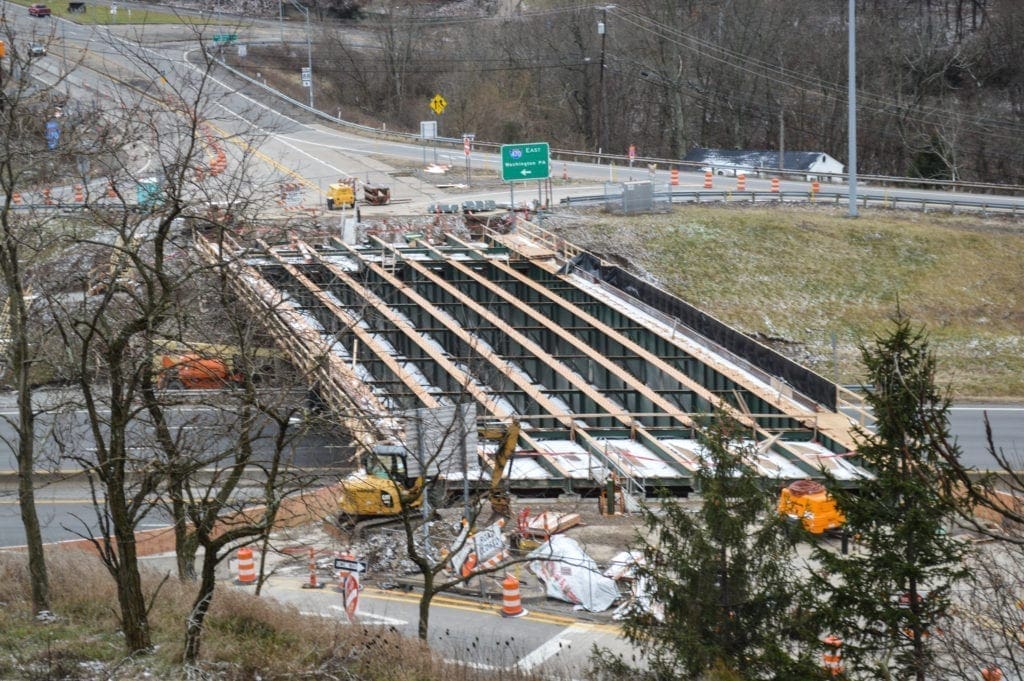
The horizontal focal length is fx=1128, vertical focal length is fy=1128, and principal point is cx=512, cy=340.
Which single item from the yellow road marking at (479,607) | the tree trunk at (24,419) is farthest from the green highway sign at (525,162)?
the tree trunk at (24,419)

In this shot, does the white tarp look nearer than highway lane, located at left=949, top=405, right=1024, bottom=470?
Yes

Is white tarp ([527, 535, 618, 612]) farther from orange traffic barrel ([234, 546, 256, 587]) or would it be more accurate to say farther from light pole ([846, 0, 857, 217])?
light pole ([846, 0, 857, 217])

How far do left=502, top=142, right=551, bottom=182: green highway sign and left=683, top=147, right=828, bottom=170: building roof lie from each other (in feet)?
65.7

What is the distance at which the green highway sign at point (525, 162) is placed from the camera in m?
40.2

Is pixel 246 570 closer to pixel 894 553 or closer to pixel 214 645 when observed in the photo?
pixel 214 645

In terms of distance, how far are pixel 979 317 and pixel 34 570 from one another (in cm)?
3184

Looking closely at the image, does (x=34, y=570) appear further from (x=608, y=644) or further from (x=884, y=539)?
(x=884, y=539)

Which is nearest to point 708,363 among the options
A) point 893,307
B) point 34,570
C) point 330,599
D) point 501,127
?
point 893,307

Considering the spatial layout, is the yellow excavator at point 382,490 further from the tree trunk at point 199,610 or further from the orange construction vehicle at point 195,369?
the tree trunk at point 199,610

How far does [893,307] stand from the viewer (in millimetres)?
37250

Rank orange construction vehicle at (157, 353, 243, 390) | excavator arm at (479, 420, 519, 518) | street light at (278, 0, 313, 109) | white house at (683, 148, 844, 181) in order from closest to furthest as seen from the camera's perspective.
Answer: orange construction vehicle at (157, 353, 243, 390)
excavator arm at (479, 420, 519, 518)
white house at (683, 148, 844, 181)
street light at (278, 0, 313, 109)

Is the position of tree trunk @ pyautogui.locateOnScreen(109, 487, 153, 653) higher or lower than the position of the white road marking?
higher

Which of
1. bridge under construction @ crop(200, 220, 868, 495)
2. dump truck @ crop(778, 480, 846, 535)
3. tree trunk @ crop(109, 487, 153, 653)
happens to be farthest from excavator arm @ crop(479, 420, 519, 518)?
tree trunk @ crop(109, 487, 153, 653)

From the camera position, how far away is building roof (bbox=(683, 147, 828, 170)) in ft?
192
